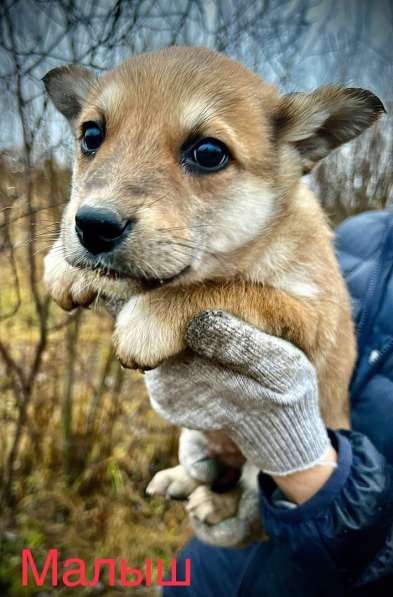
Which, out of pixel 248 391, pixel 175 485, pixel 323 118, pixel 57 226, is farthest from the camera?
pixel 175 485

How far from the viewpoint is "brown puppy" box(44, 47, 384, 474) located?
1748 mm

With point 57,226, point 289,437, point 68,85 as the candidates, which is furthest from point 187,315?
point 68,85

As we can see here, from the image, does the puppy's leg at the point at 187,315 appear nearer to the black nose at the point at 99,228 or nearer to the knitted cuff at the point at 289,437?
the knitted cuff at the point at 289,437

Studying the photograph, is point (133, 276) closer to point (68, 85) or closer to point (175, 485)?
point (68, 85)

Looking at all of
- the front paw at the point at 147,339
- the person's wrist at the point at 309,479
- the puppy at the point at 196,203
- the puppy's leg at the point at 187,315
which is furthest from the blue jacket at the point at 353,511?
the front paw at the point at 147,339

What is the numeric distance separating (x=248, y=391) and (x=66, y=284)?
2.91ft

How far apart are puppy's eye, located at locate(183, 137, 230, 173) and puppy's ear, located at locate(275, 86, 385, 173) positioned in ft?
1.47

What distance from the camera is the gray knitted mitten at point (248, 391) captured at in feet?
6.25

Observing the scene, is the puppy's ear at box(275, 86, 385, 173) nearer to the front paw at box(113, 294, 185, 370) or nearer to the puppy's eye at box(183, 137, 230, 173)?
the puppy's eye at box(183, 137, 230, 173)

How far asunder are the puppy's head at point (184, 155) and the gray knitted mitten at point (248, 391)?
0.32 metres

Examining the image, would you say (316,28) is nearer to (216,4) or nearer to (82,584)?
(216,4)

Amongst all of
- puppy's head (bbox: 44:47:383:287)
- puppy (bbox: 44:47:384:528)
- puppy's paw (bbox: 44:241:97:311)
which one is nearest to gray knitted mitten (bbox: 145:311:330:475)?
puppy (bbox: 44:47:384:528)

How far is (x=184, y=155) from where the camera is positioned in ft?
6.30

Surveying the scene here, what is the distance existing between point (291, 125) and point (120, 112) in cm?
77
